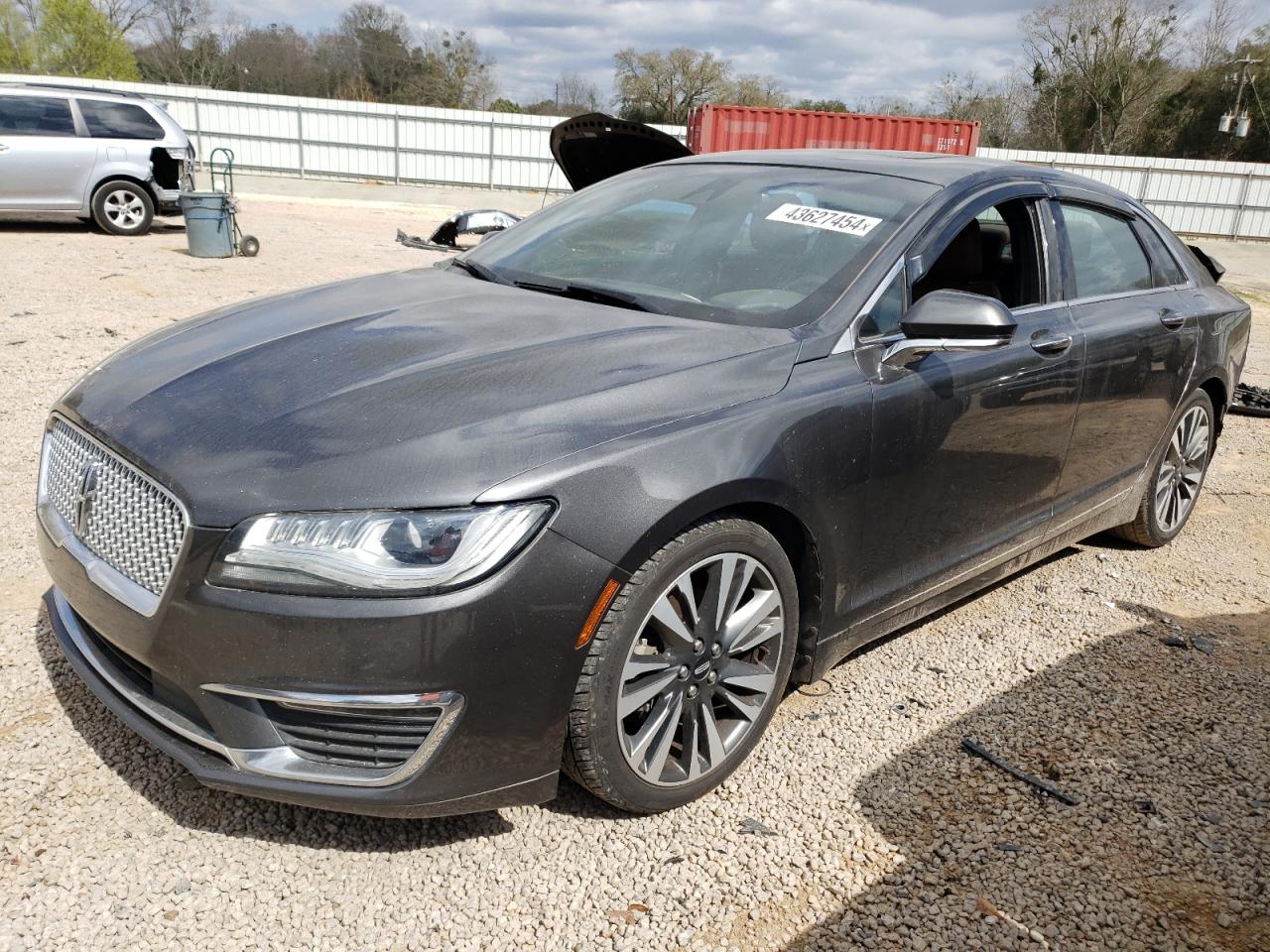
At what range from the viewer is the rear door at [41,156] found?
1266 cm

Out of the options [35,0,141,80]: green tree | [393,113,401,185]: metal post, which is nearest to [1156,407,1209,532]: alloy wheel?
[393,113,401,185]: metal post

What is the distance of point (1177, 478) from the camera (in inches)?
183

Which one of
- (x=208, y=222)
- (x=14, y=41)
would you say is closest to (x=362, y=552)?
(x=208, y=222)

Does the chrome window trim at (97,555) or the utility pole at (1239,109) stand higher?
the utility pole at (1239,109)

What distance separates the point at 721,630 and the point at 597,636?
17.5 inches

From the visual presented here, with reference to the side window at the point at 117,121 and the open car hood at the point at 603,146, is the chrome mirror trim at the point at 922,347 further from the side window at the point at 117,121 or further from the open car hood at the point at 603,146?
the side window at the point at 117,121

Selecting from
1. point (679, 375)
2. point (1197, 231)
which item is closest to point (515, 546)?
point (679, 375)

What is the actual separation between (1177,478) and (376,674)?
4.13m

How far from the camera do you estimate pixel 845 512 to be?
8.87 ft

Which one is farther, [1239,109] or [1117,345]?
[1239,109]

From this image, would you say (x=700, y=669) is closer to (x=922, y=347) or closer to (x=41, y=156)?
(x=922, y=347)

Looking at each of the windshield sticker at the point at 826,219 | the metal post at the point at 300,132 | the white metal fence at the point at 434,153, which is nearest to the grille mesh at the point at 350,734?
the windshield sticker at the point at 826,219

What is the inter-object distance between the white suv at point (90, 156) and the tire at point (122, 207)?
1cm

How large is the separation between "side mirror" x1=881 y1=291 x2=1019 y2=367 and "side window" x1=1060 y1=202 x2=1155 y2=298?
1.18m
